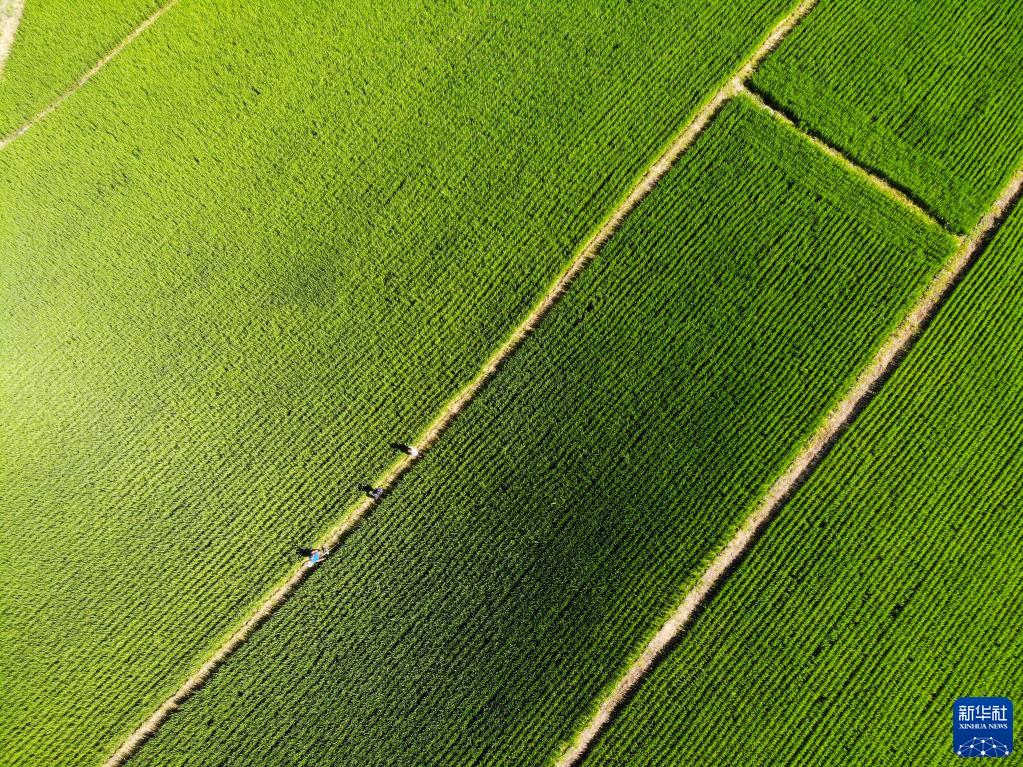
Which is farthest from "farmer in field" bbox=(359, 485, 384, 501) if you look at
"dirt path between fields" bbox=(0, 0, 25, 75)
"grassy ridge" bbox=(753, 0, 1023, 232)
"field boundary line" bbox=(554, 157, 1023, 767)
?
"dirt path between fields" bbox=(0, 0, 25, 75)

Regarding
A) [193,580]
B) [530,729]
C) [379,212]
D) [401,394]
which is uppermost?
[379,212]

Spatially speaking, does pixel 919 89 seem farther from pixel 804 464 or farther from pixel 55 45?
pixel 55 45

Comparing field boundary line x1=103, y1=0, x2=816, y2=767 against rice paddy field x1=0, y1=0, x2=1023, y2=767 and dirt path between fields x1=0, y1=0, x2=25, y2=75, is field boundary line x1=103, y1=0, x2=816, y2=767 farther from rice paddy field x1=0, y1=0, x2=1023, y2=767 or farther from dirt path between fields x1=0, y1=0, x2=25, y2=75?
dirt path between fields x1=0, y1=0, x2=25, y2=75

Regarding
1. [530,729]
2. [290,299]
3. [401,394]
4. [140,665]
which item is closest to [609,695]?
[530,729]

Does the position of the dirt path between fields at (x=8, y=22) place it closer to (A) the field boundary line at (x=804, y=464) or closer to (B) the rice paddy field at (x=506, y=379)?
(B) the rice paddy field at (x=506, y=379)

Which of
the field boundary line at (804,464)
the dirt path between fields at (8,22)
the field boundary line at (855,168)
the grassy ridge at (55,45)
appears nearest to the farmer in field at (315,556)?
the field boundary line at (804,464)

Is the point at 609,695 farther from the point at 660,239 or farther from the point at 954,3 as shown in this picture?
the point at 954,3
